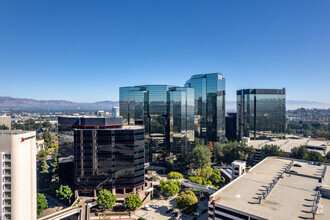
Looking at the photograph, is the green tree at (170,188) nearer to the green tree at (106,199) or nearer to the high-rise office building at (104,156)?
the high-rise office building at (104,156)

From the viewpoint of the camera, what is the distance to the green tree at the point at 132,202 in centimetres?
6825

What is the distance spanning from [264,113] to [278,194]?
362ft

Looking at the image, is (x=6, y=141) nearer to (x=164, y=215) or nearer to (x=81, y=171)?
(x=81, y=171)

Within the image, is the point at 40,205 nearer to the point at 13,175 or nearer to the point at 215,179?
the point at 13,175

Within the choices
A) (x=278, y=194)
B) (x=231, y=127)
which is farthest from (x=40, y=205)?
(x=231, y=127)

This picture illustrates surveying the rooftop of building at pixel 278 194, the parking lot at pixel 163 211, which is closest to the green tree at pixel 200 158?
the parking lot at pixel 163 211

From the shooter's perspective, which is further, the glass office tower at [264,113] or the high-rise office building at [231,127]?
the high-rise office building at [231,127]

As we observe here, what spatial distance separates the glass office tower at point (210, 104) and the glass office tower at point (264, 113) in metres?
33.8

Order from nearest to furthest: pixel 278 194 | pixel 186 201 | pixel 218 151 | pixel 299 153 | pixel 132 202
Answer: pixel 278 194
pixel 186 201
pixel 132 202
pixel 299 153
pixel 218 151

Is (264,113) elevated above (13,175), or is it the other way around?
(264,113)

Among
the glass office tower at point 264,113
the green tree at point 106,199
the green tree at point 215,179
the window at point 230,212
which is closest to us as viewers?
the window at point 230,212

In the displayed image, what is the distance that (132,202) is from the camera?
68.6m

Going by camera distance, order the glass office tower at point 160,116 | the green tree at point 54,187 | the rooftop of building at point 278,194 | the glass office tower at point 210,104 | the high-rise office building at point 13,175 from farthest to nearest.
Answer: the glass office tower at point 210,104 → the glass office tower at point 160,116 → the green tree at point 54,187 → the rooftop of building at point 278,194 → the high-rise office building at point 13,175

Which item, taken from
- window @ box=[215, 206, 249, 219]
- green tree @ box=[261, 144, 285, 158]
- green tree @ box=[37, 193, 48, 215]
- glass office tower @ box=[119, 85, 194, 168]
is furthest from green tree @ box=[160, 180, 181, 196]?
green tree @ box=[261, 144, 285, 158]
